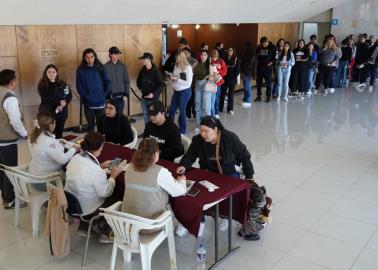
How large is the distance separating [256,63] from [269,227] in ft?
22.7

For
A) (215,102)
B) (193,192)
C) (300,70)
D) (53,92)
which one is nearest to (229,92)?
(215,102)

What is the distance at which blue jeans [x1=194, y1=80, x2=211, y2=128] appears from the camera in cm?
774

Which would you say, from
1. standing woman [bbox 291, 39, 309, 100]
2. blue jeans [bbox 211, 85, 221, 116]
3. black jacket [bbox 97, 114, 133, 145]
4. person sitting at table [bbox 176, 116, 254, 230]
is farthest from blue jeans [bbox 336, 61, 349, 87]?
person sitting at table [bbox 176, 116, 254, 230]

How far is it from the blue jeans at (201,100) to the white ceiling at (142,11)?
5.37ft

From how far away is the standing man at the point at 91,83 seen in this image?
21.2 feet

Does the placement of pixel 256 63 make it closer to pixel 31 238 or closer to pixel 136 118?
pixel 136 118

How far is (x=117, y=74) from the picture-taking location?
733 cm

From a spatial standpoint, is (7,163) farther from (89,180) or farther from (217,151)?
(217,151)

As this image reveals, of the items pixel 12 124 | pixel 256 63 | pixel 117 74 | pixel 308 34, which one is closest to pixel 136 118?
pixel 117 74

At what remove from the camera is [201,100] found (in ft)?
25.8

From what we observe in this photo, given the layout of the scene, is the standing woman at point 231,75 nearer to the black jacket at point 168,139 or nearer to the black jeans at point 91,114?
the black jeans at point 91,114

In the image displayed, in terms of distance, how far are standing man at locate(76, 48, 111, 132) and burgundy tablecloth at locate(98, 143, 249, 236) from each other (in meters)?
2.54

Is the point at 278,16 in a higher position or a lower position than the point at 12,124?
higher

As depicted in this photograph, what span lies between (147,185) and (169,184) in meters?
0.17
